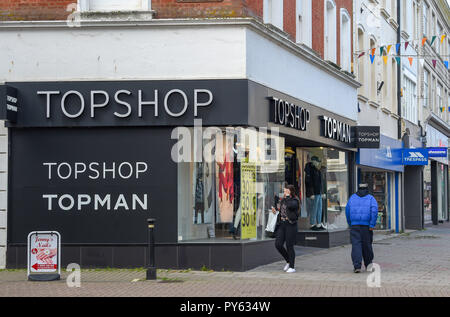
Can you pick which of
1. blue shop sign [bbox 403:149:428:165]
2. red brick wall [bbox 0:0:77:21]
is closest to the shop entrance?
red brick wall [bbox 0:0:77:21]

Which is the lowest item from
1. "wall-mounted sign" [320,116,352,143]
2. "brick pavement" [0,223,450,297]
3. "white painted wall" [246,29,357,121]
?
"brick pavement" [0,223,450,297]

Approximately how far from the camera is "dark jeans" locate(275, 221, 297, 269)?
14.2 meters

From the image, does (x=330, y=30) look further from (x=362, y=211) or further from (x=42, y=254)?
(x=42, y=254)

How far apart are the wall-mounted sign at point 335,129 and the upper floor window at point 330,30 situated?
6.23 feet

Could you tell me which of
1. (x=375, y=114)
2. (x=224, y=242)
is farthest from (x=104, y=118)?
(x=375, y=114)

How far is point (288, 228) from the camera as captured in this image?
14.2m

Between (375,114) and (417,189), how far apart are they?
7.79 m

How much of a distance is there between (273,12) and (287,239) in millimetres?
5551

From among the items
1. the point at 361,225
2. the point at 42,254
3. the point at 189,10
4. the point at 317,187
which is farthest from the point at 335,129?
the point at 42,254

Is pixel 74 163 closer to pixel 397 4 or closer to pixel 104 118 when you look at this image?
pixel 104 118

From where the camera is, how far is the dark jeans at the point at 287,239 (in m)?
14.2

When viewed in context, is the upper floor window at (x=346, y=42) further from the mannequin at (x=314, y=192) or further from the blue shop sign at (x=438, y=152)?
the blue shop sign at (x=438, y=152)

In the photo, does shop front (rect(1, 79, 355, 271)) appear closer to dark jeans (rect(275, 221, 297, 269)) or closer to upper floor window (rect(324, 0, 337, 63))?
dark jeans (rect(275, 221, 297, 269))
